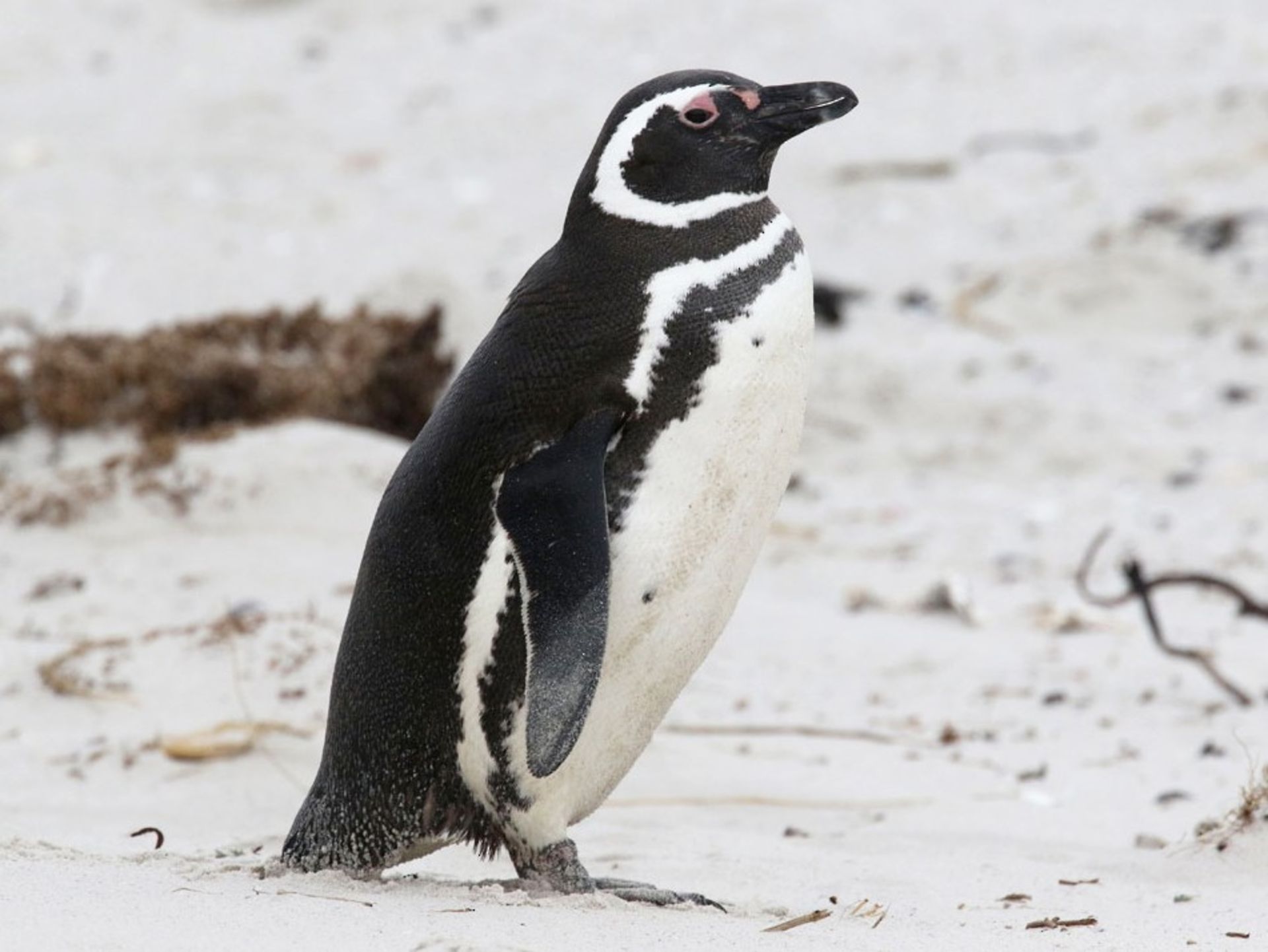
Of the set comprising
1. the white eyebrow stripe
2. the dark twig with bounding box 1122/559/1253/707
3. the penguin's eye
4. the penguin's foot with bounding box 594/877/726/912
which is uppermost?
the penguin's eye

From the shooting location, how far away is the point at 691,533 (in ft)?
9.54

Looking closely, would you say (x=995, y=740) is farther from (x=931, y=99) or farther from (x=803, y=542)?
(x=931, y=99)

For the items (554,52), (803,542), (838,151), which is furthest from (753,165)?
(554,52)

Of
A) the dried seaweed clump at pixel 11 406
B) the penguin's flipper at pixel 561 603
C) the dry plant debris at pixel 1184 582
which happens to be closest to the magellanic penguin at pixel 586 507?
the penguin's flipper at pixel 561 603

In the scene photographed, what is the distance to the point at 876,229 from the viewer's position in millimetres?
10984

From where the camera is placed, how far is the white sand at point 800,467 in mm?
3248

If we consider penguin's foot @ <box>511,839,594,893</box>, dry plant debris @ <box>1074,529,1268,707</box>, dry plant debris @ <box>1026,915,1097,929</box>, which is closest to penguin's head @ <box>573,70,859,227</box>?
penguin's foot @ <box>511,839,594,893</box>

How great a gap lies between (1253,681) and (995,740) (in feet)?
2.87

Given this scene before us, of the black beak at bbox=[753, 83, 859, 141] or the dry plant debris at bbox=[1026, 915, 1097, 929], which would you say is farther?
the black beak at bbox=[753, 83, 859, 141]

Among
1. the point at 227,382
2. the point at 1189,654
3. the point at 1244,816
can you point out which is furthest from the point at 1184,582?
the point at 227,382

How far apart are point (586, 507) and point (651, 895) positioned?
2.04ft

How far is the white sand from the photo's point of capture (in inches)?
128

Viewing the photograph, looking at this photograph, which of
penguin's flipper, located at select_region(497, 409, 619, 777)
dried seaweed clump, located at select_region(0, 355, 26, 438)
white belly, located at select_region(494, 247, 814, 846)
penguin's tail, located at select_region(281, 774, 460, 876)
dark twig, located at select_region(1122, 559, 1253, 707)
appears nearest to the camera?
penguin's flipper, located at select_region(497, 409, 619, 777)

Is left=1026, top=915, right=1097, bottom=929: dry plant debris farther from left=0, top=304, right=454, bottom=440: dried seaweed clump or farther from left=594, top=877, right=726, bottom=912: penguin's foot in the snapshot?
left=0, top=304, right=454, bottom=440: dried seaweed clump
